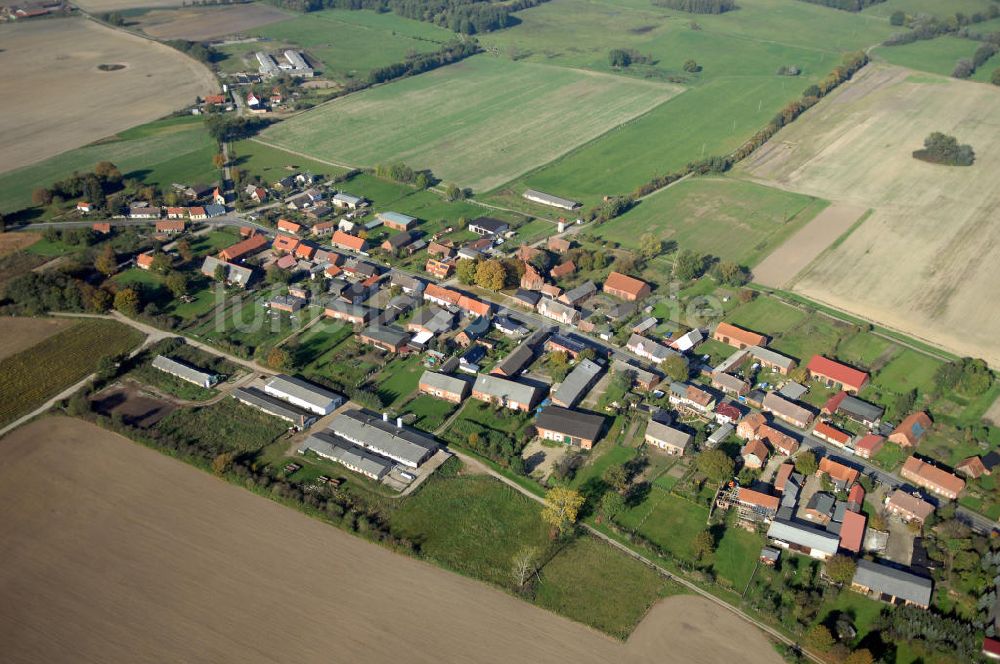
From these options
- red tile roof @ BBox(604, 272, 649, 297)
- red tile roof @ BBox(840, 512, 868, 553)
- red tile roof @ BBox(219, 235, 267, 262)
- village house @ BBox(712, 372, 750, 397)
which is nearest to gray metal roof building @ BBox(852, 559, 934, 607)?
red tile roof @ BBox(840, 512, 868, 553)

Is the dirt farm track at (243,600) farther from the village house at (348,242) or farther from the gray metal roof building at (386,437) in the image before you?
the village house at (348,242)

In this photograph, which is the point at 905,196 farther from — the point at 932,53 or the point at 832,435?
the point at 932,53

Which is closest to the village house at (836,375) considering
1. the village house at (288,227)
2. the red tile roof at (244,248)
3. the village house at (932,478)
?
the village house at (932,478)

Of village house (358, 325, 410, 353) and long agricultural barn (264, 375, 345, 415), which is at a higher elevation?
village house (358, 325, 410, 353)

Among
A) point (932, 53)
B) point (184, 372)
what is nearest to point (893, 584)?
point (184, 372)

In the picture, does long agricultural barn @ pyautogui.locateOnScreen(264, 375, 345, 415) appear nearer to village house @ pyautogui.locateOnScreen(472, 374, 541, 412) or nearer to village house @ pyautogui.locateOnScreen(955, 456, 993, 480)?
village house @ pyautogui.locateOnScreen(472, 374, 541, 412)

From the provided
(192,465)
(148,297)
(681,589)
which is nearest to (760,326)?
(681,589)
